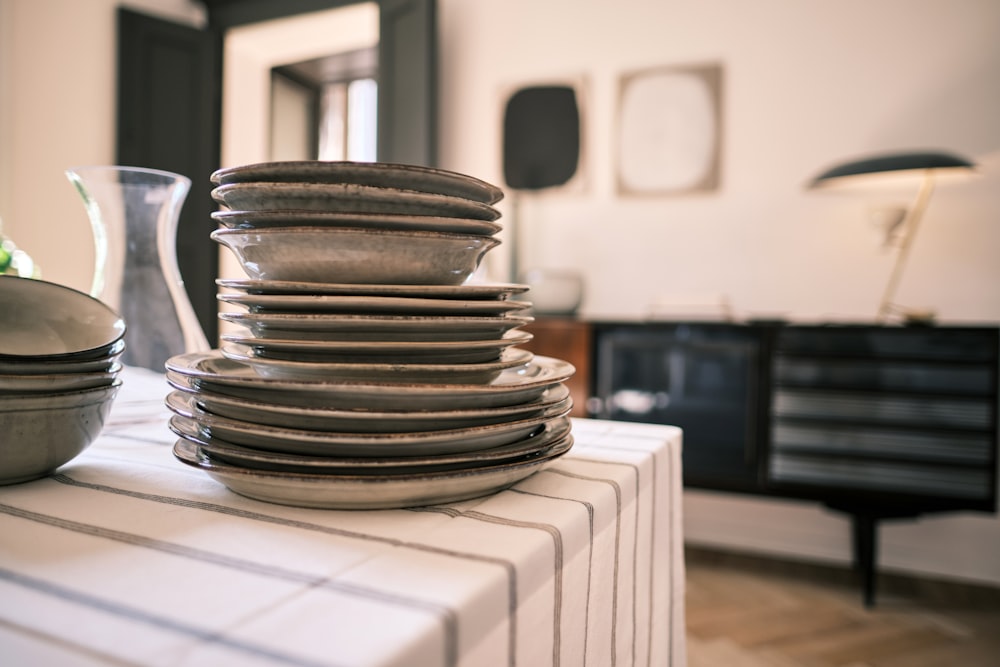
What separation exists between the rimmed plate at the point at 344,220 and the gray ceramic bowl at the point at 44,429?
181 millimetres

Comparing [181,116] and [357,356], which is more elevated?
[181,116]

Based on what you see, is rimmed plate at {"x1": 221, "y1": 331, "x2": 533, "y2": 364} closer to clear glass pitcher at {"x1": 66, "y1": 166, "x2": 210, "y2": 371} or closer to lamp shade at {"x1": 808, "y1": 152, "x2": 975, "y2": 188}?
clear glass pitcher at {"x1": 66, "y1": 166, "x2": 210, "y2": 371}

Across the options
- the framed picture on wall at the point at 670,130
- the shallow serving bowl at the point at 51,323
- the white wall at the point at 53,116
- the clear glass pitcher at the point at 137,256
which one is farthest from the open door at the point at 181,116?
the shallow serving bowl at the point at 51,323

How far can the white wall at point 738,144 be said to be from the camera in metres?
2.67

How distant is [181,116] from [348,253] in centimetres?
385

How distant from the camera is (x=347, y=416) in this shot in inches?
16.0

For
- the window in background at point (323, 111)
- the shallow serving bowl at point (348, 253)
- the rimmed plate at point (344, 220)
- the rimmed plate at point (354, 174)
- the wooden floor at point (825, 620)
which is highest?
the window in background at point (323, 111)

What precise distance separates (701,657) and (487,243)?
185 centimetres

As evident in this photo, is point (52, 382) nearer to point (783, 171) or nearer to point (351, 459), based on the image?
point (351, 459)

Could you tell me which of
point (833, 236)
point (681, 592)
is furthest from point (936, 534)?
point (681, 592)

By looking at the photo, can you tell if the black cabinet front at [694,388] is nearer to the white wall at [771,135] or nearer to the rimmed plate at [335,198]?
the white wall at [771,135]

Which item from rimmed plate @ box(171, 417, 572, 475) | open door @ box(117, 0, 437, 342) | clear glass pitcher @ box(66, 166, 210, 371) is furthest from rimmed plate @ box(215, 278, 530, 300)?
open door @ box(117, 0, 437, 342)

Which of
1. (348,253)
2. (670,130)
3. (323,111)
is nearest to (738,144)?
(670,130)

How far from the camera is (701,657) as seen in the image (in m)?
1.94
